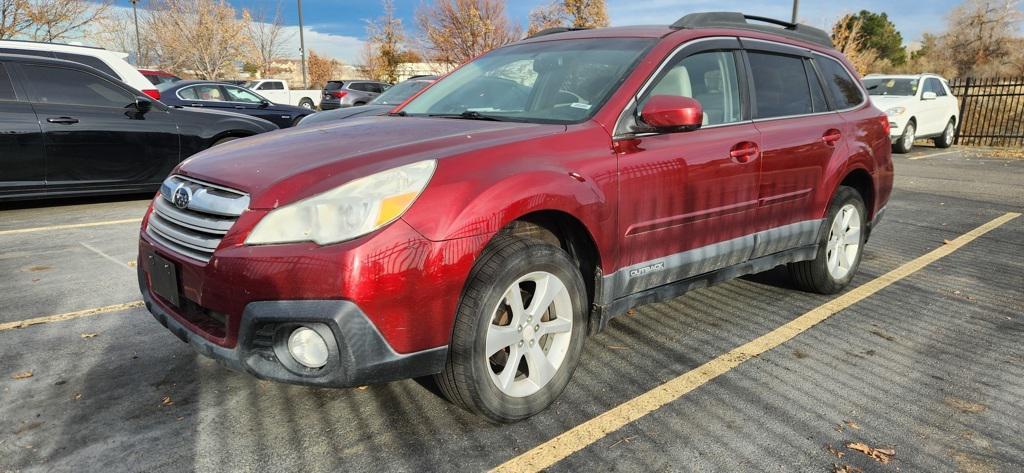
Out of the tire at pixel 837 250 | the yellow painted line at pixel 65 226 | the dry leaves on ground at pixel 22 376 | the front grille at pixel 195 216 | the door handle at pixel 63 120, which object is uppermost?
the door handle at pixel 63 120

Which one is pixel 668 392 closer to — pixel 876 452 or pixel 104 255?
pixel 876 452

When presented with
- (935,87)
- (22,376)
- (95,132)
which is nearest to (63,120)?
(95,132)

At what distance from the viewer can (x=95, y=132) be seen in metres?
6.74

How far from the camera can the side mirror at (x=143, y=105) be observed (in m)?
7.10

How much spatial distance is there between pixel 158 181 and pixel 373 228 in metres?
6.19

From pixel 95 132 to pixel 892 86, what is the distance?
1531 centimetres

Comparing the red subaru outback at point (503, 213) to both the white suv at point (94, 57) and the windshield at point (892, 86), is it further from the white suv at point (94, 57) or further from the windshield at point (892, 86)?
the windshield at point (892, 86)

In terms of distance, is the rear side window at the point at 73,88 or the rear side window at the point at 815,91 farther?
the rear side window at the point at 73,88

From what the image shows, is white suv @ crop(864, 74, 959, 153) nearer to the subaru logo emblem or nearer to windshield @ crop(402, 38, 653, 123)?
windshield @ crop(402, 38, 653, 123)

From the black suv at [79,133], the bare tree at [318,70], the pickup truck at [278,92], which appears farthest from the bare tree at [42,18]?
the bare tree at [318,70]

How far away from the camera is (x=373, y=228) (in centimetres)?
213

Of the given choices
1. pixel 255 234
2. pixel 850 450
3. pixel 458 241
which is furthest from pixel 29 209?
pixel 850 450

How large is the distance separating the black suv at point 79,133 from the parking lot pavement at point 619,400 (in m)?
2.61

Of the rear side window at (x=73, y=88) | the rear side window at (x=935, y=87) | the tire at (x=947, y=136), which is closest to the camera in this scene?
the rear side window at (x=73, y=88)
